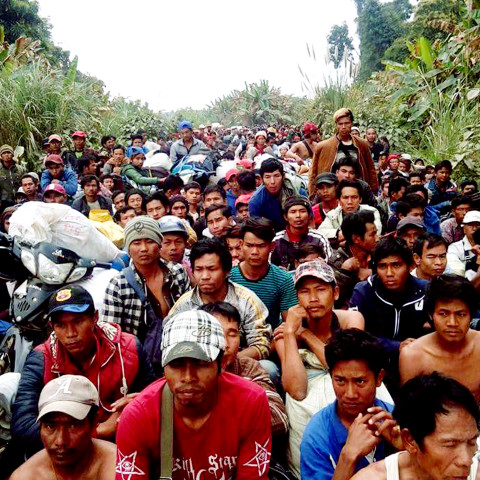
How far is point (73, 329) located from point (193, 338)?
3.62 feet

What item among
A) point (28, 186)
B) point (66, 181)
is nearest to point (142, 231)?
point (28, 186)

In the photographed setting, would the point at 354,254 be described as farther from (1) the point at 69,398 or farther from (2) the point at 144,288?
(1) the point at 69,398

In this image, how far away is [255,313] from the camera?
11.6 feet

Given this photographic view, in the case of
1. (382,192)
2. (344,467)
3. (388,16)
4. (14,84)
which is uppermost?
(388,16)

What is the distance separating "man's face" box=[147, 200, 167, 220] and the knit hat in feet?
6.07

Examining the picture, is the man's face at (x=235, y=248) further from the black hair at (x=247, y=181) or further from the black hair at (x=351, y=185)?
the black hair at (x=247, y=181)

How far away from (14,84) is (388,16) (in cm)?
3502

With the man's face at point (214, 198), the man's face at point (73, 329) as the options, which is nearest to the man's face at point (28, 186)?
the man's face at point (214, 198)

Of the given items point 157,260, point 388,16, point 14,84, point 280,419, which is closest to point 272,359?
point 280,419

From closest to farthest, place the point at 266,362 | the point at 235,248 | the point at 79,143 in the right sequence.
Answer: the point at 266,362 → the point at 235,248 → the point at 79,143

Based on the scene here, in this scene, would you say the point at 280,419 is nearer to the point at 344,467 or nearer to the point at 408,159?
the point at 344,467

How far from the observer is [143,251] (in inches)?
151

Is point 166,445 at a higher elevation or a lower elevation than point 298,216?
lower

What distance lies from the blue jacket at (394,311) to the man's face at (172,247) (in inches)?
63.8
